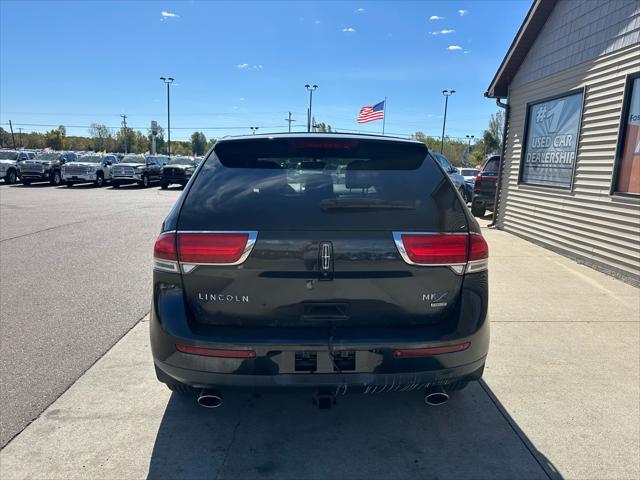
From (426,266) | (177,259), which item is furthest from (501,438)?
(177,259)

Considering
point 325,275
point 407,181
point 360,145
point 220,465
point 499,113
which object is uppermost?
point 499,113

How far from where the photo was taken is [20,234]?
9.57 metres

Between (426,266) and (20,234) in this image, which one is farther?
(20,234)

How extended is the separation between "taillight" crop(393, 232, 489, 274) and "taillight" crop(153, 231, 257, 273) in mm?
766

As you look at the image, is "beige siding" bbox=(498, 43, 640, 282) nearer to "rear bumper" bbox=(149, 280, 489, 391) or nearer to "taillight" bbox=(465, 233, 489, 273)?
"taillight" bbox=(465, 233, 489, 273)

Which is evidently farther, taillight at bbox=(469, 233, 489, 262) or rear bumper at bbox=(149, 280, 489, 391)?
taillight at bbox=(469, 233, 489, 262)

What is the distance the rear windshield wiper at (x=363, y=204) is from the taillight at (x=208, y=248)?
16.1 inches

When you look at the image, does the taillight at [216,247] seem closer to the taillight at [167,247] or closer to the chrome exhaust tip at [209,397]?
the taillight at [167,247]

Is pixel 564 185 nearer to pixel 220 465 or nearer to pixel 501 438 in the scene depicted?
pixel 501 438

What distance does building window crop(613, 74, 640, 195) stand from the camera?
6.66 meters

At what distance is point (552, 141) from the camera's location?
29.8 feet

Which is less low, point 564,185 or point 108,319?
point 564,185

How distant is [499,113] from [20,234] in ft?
192

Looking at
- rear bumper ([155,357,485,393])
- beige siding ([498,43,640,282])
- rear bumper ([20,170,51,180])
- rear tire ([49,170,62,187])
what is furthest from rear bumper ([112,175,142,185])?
rear bumper ([155,357,485,393])
